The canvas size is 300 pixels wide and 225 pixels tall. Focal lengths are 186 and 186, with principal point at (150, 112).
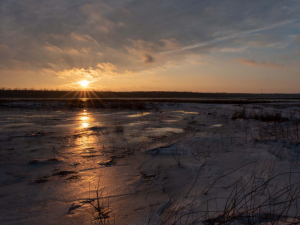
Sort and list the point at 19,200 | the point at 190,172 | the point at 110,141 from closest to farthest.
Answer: the point at 19,200 < the point at 190,172 < the point at 110,141

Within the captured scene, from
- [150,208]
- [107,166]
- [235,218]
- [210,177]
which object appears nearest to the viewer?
[235,218]

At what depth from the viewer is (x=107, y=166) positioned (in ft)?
14.9

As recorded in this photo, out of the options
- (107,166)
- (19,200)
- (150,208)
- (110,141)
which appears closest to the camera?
(150,208)

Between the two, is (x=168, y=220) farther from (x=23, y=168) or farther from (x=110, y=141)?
(x=110, y=141)

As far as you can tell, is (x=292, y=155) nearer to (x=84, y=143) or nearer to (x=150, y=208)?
(x=150, y=208)

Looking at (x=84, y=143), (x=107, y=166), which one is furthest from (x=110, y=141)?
(x=107, y=166)

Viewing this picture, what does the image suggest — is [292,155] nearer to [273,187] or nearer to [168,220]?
[273,187]

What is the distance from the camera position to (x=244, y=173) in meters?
3.88

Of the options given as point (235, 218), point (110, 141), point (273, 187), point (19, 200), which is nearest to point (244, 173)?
point (273, 187)

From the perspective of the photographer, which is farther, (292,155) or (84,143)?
(84,143)

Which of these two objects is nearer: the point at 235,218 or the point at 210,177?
the point at 235,218

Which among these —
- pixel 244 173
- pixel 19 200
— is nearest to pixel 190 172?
pixel 244 173

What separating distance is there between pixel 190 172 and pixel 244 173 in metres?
1.10

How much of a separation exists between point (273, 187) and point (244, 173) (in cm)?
68
